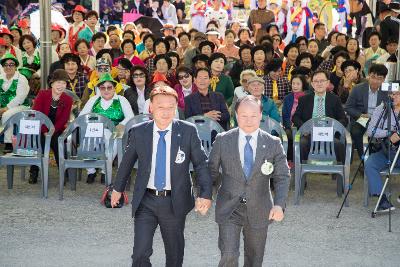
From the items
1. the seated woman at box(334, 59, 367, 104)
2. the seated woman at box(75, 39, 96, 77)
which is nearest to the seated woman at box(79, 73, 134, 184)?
the seated woman at box(75, 39, 96, 77)

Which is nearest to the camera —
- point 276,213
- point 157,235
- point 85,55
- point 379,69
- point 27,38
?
point 276,213

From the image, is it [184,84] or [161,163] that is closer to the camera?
[161,163]

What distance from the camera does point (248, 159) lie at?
658 centimetres

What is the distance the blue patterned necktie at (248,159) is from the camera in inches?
258

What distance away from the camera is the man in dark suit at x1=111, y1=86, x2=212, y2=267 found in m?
6.58

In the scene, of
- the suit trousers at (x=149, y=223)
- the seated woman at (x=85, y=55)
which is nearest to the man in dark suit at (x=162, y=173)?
the suit trousers at (x=149, y=223)

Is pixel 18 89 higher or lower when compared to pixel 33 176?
higher

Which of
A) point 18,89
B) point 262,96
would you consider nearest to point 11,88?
point 18,89

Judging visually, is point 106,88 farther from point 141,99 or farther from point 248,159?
point 248,159

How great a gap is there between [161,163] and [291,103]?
17.7ft

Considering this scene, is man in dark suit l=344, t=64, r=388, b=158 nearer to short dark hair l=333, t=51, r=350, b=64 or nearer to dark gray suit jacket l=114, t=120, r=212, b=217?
short dark hair l=333, t=51, r=350, b=64

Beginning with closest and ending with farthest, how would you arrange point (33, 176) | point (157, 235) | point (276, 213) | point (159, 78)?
point (276, 213) → point (157, 235) → point (33, 176) → point (159, 78)

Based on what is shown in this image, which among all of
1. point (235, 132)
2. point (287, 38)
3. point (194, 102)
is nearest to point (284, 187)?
point (235, 132)

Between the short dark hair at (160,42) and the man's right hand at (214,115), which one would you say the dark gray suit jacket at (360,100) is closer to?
the man's right hand at (214,115)
